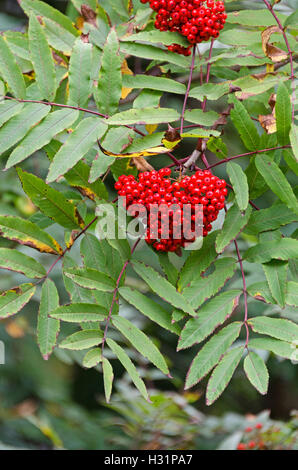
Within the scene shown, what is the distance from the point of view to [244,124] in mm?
1311

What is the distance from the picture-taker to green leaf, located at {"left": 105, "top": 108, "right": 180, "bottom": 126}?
48.9 inches

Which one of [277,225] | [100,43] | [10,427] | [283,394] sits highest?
Result: [100,43]

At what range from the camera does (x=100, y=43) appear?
5.10 feet

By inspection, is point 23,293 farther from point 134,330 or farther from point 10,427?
point 10,427

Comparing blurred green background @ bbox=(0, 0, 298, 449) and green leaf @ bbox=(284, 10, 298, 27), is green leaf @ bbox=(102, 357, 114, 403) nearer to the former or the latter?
blurred green background @ bbox=(0, 0, 298, 449)

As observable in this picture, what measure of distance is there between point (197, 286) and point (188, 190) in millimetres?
241

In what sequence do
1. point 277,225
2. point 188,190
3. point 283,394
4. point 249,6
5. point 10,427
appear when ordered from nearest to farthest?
point 188,190, point 277,225, point 249,6, point 10,427, point 283,394

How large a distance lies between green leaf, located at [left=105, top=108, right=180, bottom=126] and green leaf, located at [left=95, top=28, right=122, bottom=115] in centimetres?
7

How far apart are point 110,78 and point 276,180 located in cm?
47

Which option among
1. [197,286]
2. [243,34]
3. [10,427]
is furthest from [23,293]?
[10,427]

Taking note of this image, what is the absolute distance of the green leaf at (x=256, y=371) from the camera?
4.05 ft

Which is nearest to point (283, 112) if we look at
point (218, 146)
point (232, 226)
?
point (218, 146)

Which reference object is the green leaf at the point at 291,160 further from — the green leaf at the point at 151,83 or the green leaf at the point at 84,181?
the green leaf at the point at 84,181

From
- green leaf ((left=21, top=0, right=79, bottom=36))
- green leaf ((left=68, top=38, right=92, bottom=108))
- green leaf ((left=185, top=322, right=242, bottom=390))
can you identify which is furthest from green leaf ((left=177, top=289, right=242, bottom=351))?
green leaf ((left=21, top=0, right=79, bottom=36))
